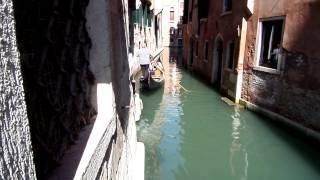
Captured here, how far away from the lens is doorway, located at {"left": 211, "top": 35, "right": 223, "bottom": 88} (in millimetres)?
11808

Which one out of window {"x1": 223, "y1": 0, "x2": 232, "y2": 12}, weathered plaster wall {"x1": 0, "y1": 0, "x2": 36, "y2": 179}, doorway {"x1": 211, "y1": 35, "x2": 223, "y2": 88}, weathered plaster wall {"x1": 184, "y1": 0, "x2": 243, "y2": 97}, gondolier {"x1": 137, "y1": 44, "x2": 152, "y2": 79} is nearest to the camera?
weathered plaster wall {"x1": 0, "y1": 0, "x2": 36, "y2": 179}

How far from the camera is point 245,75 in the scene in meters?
8.83

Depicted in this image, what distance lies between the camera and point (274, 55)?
7703mm

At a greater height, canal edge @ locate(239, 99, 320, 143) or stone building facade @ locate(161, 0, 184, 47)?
stone building facade @ locate(161, 0, 184, 47)

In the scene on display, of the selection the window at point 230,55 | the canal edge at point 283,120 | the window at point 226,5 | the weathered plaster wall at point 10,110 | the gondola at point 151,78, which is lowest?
the canal edge at point 283,120

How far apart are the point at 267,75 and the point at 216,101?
2536 mm

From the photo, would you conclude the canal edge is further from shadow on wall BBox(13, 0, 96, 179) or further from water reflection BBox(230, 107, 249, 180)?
shadow on wall BBox(13, 0, 96, 179)

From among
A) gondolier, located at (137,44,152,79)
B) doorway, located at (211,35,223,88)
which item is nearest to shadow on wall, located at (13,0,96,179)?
gondolier, located at (137,44,152,79)

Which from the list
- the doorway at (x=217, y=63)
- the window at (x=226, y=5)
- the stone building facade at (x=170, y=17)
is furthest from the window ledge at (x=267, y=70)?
the stone building facade at (x=170, y=17)

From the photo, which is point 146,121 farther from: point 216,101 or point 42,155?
point 42,155

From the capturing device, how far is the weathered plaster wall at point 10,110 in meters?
0.60

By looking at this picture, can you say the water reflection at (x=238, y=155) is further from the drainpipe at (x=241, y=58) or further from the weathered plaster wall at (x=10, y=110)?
the weathered plaster wall at (x=10, y=110)

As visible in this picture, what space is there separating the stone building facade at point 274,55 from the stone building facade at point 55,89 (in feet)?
18.2

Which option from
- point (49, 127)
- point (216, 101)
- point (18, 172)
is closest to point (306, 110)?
point (216, 101)
